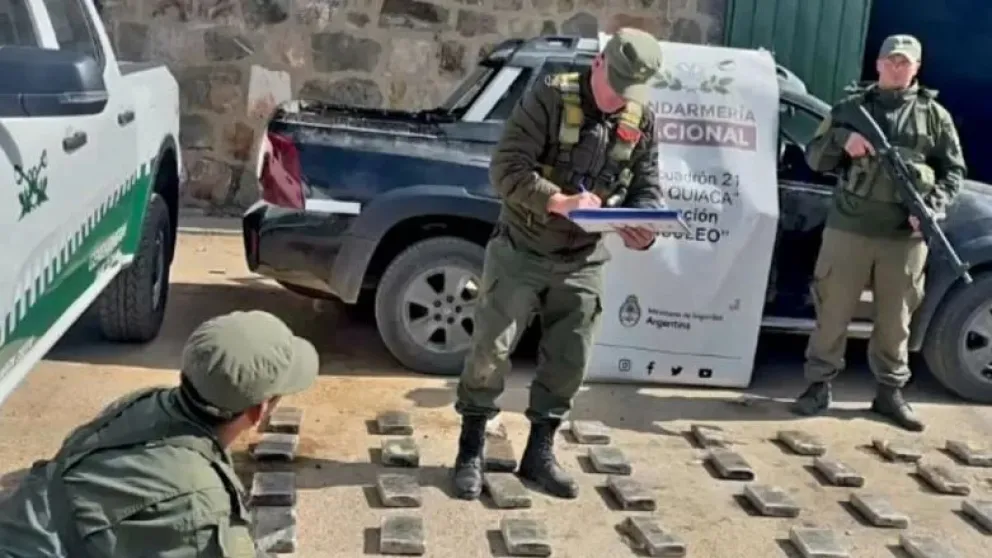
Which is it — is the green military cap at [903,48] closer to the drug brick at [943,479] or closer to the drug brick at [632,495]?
the drug brick at [943,479]

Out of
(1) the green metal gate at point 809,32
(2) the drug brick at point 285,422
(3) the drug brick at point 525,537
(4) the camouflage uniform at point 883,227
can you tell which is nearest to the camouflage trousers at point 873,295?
(4) the camouflage uniform at point 883,227

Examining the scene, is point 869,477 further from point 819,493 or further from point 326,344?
point 326,344

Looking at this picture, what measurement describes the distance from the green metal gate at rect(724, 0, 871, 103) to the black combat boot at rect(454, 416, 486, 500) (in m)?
5.79

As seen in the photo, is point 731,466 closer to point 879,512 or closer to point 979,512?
point 879,512

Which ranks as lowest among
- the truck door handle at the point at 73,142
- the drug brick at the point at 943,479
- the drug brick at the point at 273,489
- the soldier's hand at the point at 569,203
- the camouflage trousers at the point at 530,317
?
the drug brick at the point at 943,479

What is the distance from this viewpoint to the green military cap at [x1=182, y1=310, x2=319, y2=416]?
259 cm

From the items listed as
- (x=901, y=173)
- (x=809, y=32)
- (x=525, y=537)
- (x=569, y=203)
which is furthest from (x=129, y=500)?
(x=809, y=32)

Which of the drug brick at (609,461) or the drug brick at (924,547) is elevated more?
the drug brick at (924,547)

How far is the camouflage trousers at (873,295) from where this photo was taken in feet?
20.4

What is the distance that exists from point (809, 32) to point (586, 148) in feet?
19.2

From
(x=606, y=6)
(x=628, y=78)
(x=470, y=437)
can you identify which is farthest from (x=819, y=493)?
(x=606, y=6)

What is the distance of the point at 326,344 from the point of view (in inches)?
280

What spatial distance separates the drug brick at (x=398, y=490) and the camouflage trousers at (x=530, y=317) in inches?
13.4

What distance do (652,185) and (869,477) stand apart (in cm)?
172
